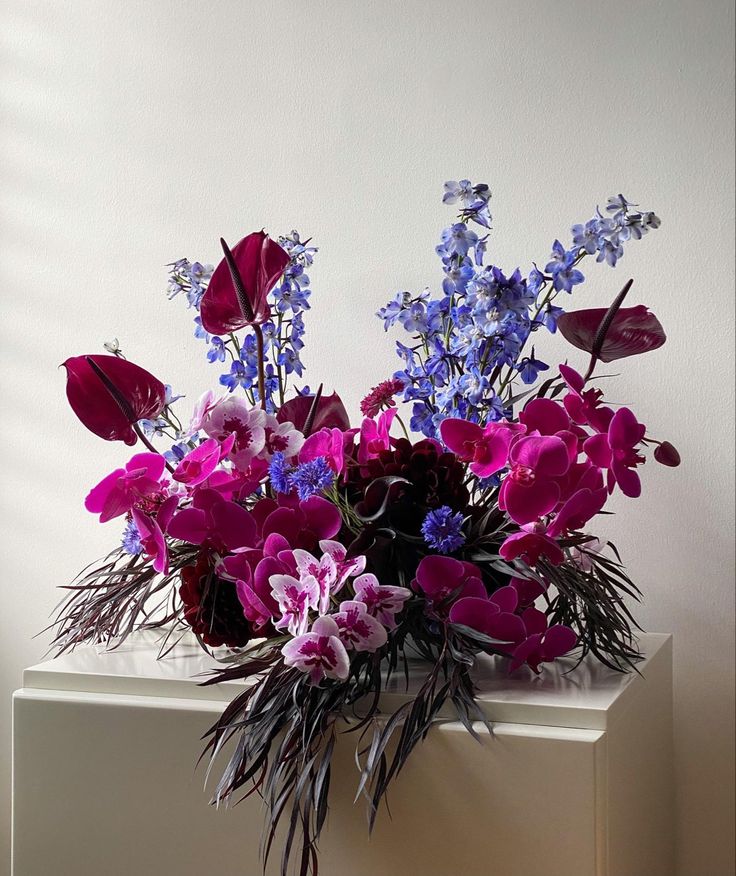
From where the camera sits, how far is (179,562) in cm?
92

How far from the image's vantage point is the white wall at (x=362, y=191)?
1178 millimetres

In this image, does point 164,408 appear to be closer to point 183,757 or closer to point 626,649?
point 183,757

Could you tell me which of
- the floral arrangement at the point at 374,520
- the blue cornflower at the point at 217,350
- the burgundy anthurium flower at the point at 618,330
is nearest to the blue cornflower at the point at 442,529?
the floral arrangement at the point at 374,520

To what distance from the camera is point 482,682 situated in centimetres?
84

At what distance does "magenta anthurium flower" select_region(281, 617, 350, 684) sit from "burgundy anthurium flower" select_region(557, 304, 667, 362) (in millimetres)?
364

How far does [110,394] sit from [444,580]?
1.17 ft

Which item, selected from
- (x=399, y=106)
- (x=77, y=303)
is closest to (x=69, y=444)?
(x=77, y=303)

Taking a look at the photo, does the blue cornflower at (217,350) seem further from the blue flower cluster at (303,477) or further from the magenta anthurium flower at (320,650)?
the magenta anthurium flower at (320,650)

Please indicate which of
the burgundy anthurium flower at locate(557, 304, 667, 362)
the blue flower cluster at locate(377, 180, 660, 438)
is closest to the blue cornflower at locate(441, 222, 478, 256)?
the blue flower cluster at locate(377, 180, 660, 438)

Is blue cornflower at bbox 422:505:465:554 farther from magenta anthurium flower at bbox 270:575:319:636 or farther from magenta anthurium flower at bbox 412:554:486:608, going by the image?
magenta anthurium flower at bbox 270:575:319:636

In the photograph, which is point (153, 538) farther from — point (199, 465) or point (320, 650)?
point (320, 650)

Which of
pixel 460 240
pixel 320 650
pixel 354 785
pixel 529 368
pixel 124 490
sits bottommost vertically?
pixel 354 785

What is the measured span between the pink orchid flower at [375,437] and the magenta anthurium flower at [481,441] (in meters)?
0.10

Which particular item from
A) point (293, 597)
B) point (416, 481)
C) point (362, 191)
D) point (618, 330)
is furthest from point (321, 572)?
point (362, 191)
